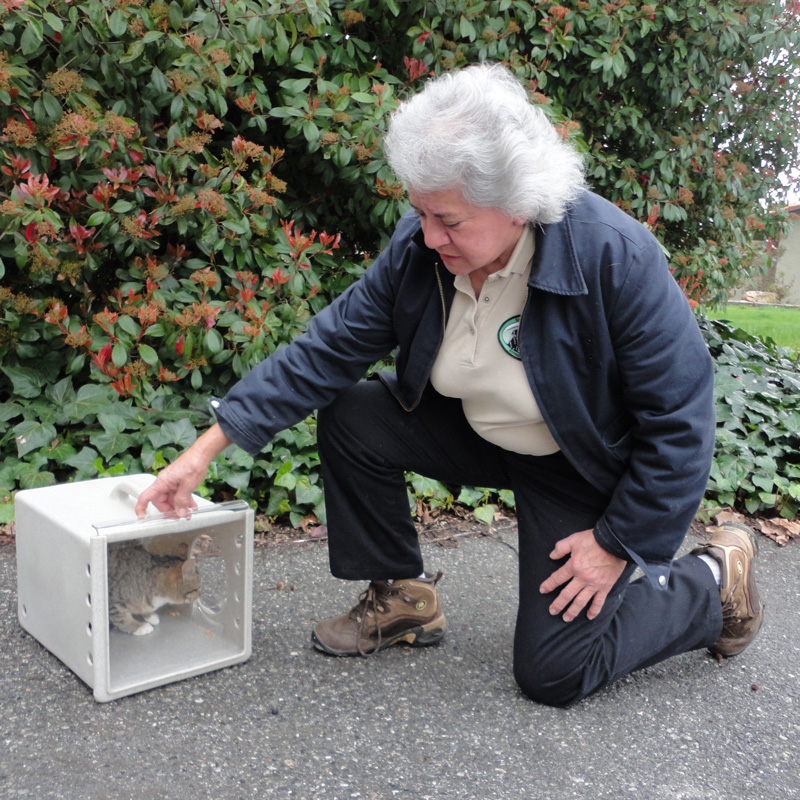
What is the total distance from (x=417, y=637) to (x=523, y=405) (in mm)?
797

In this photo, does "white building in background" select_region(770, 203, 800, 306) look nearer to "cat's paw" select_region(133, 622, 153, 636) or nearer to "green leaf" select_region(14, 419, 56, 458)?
"green leaf" select_region(14, 419, 56, 458)

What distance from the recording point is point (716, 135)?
509 cm

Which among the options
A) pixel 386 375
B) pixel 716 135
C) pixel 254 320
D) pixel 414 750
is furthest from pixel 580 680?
pixel 716 135

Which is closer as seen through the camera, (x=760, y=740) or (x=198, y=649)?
(x=760, y=740)

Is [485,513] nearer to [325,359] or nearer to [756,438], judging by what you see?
[325,359]

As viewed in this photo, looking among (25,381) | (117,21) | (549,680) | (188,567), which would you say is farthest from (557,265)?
(25,381)

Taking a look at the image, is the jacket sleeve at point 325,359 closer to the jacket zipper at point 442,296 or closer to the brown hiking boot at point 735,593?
the jacket zipper at point 442,296

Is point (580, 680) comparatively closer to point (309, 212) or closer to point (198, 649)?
point (198, 649)

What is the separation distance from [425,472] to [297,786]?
2.98 feet

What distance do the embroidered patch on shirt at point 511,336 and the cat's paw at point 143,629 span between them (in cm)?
117

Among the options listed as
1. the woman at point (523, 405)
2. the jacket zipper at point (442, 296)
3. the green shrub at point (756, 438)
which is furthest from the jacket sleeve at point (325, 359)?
the green shrub at point (756, 438)

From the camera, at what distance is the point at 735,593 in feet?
7.29

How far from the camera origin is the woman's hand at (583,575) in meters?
1.90

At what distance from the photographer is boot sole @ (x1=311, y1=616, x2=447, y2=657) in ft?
7.25
